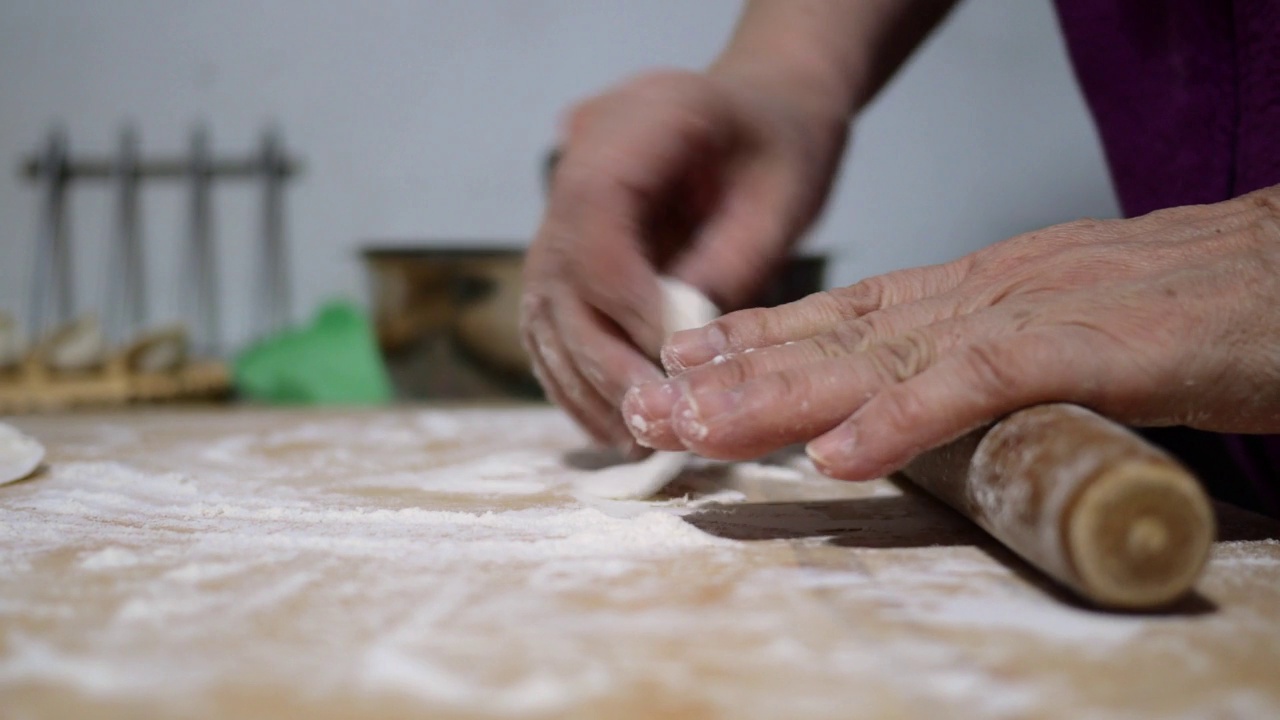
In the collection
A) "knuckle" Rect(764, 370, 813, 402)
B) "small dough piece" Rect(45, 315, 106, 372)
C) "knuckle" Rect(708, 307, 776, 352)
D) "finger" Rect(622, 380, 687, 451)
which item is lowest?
"small dough piece" Rect(45, 315, 106, 372)

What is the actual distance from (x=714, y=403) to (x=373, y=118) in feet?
6.63

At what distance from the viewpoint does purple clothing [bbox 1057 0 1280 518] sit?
778 mm

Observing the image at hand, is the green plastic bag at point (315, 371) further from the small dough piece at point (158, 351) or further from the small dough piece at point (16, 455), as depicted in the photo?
the small dough piece at point (16, 455)

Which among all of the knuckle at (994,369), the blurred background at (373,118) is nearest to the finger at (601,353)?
the knuckle at (994,369)

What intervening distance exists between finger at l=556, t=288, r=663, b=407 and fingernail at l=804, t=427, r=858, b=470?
0.29 meters

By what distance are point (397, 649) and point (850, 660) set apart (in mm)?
193

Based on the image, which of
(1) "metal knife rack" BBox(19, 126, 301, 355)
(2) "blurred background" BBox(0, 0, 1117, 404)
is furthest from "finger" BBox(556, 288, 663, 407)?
(1) "metal knife rack" BBox(19, 126, 301, 355)

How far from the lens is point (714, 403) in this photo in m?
0.52

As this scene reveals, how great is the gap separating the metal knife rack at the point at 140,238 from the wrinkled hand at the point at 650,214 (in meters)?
1.65

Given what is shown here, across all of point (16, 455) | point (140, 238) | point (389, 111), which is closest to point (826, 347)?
point (16, 455)

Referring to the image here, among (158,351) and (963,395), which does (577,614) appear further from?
(158,351)

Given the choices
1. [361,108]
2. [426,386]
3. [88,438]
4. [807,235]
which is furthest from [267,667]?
[361,108]

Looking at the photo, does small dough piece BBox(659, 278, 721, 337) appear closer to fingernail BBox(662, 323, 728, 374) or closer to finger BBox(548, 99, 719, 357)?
finger BBox(548, 99, 719, 357)

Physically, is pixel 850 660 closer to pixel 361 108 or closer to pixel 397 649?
pixel 397 649
